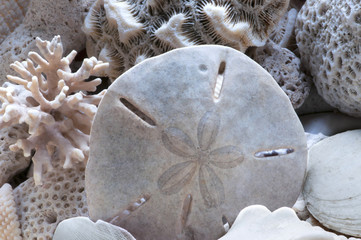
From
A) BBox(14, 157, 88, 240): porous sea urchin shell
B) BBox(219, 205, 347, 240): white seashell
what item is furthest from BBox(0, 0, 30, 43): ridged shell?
BBox(219, 205, 347, 240): white seashell

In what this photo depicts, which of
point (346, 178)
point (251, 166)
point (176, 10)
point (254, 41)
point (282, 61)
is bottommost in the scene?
point (346, 178)

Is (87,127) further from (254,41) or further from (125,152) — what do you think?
(254,41)

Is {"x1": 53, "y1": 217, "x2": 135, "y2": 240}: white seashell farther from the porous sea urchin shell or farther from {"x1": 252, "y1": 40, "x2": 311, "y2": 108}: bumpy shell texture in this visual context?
{"x1": 252, "y1": 40, "x2": 311, "y2": 108}: bumpy shell texture

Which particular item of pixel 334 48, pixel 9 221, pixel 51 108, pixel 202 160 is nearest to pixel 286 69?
pixel 334 48

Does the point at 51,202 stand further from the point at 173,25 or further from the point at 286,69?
the point at 286,69

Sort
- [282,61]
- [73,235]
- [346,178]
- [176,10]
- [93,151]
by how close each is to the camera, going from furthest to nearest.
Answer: [282,61]
[176,10]
[346,178]
[93,151]
[73,235]

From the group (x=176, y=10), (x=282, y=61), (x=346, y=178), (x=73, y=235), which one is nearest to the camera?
(x=73, y=235)

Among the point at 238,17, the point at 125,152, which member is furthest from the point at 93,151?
the point at 238,17

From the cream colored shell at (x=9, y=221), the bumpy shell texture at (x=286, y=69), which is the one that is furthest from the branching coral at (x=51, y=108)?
the bumpy shell texture at (x=286, y=69)
